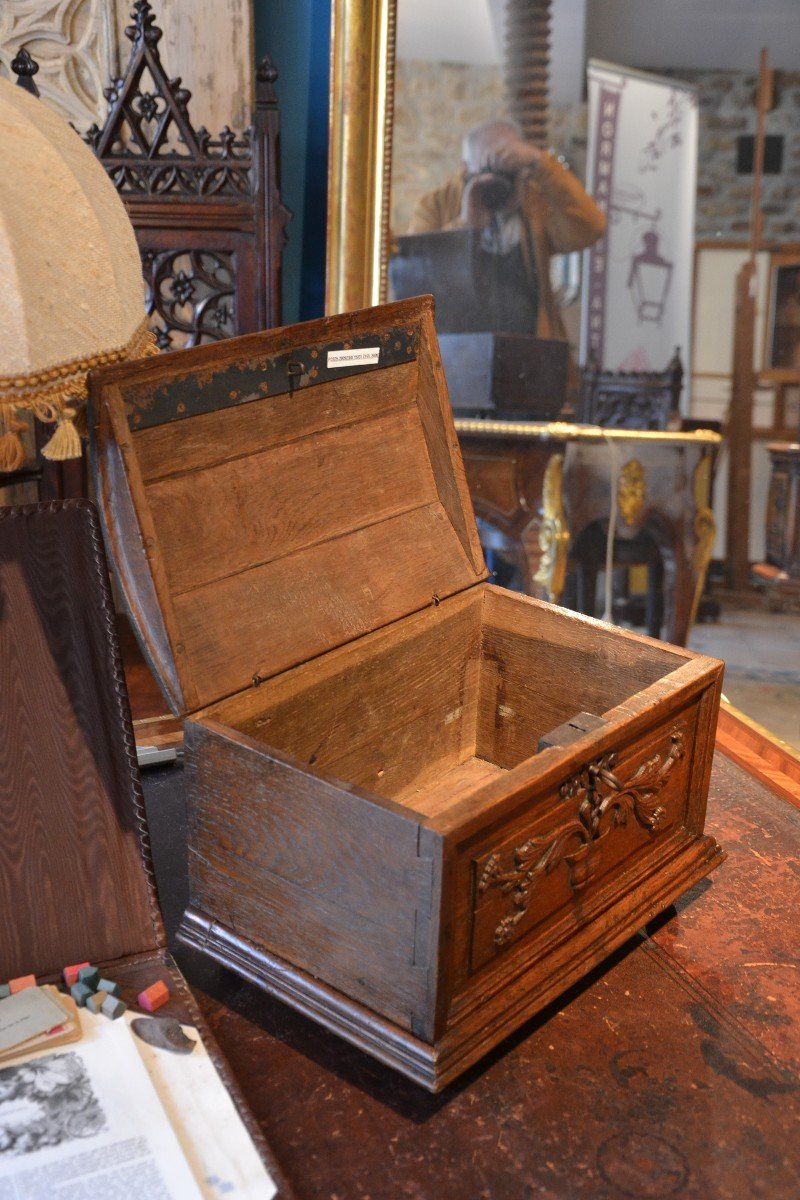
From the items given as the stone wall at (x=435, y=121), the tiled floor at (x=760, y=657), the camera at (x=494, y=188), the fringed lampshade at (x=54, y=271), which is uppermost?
the stone wall at (x=435, y=121)

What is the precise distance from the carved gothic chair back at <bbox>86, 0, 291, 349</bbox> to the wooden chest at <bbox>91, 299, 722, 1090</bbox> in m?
0.43

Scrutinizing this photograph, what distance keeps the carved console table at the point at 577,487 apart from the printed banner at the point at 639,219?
329 mm

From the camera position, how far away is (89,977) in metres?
0.97

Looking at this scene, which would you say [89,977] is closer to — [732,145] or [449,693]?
[449,693]

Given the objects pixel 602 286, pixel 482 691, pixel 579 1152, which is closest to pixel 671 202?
pixel 602 286

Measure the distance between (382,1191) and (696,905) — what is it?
540 millimetres

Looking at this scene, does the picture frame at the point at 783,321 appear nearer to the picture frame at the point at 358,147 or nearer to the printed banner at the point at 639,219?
the printed banner at the point at 639,219

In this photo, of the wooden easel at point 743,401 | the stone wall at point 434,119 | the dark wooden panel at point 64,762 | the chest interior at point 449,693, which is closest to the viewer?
the dark wooden panel at point 64,762

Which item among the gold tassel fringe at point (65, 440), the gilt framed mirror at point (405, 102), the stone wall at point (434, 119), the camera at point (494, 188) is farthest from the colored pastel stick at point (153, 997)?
the camera at point (494, 188)

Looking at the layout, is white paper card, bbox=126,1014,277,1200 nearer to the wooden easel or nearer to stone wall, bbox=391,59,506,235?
stone wall, bbox=391,59,506,235

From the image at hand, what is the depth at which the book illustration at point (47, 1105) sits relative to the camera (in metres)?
0.81

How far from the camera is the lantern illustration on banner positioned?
297 centimetres

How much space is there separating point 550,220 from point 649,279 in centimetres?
40

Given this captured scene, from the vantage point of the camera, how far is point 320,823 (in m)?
0.94
